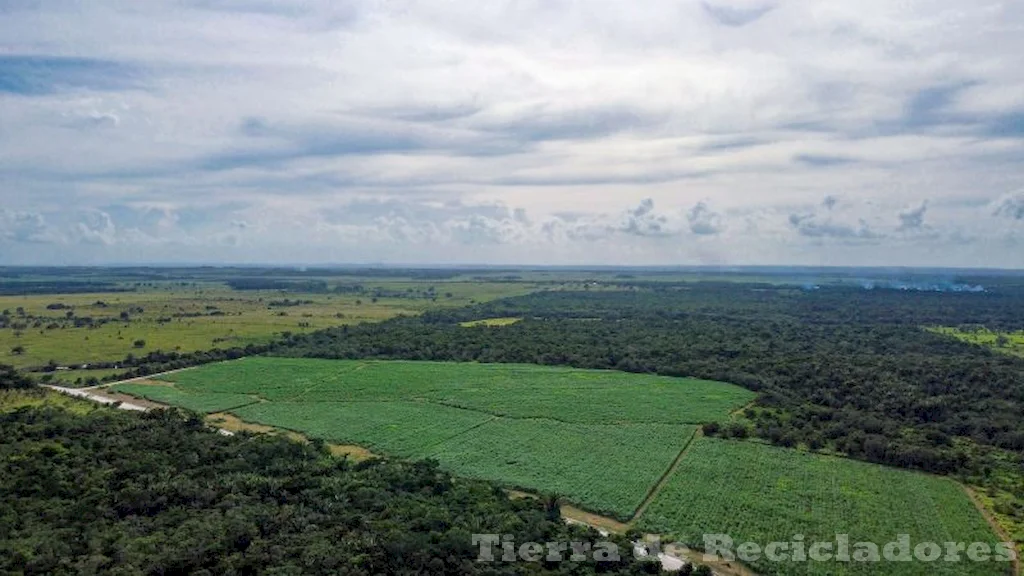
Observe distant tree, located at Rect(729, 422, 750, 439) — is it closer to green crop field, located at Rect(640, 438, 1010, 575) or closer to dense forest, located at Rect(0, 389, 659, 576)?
green crop field, located at Rect(640, 438, 1010, 575)

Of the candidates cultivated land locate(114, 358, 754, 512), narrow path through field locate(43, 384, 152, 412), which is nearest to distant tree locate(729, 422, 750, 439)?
cultivated land locate(114, 358, 754, 512)

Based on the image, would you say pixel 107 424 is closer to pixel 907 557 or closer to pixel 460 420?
pixel 460 420

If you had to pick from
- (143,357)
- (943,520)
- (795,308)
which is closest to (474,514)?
(943,520)

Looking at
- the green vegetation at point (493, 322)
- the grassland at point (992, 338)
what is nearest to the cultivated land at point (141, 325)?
the green vegetation at point (493, 322)

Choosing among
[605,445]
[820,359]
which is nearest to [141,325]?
[605,445]

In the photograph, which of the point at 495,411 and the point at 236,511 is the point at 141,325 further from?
the point at 236,511

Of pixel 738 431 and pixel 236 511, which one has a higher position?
pixel 236 511

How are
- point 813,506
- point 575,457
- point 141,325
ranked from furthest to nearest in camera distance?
point 141,325 → point 575,457 → point 813,506
